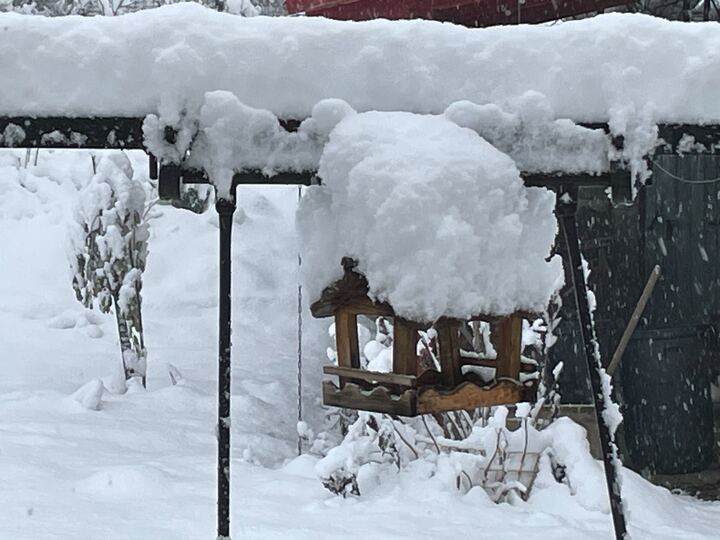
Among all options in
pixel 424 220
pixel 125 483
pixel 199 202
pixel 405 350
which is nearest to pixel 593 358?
pixel 405 350

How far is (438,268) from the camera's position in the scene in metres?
1.77

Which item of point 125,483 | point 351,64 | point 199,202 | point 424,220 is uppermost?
point 351,64

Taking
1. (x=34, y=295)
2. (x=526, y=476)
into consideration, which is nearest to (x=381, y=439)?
(x=526, y=476)

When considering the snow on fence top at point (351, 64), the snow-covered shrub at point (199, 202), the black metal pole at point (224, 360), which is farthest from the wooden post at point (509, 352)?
the snow-covered shrub at point (199, 202)

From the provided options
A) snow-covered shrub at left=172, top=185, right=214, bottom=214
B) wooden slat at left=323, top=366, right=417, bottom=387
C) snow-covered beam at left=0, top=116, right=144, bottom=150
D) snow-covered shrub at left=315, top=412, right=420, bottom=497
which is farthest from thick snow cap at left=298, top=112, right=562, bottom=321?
snow-covered shrub at left=172, top=185, right=214, bottom=214

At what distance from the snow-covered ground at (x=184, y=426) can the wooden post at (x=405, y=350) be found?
2565 mm

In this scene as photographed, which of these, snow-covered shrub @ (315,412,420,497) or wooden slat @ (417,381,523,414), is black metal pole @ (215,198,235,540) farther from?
snow-covered shrub @ (315,412,420,497)

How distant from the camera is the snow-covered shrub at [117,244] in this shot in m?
7.73

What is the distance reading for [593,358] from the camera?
2148 mm

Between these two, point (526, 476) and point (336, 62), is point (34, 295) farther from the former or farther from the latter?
point (336, 62)

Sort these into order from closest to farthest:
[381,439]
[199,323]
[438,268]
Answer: [438,268] → [381,439] → [199,323]

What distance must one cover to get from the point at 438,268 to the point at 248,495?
142 inches

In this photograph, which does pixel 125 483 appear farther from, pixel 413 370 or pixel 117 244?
pixel 413 370

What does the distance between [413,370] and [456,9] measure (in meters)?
3.04
